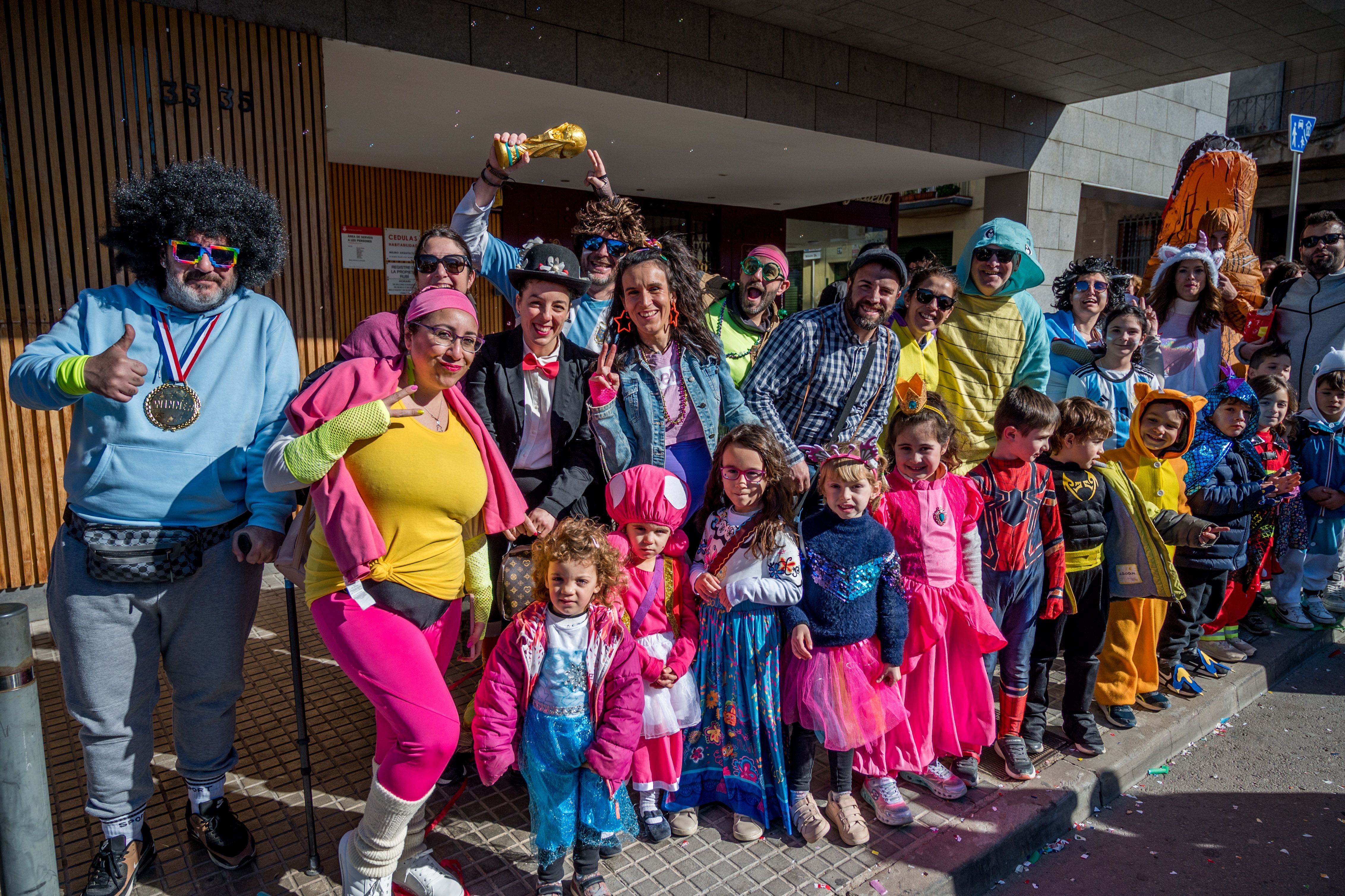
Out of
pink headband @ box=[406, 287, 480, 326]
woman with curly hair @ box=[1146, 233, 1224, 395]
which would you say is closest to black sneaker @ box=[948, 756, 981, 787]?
pink headband @ box=[406, 287, 480, 326]

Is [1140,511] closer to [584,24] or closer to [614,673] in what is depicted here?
[614,673]

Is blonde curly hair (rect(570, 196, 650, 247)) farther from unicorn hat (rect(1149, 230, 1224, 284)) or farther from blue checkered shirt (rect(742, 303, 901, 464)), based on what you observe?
unicorn hat (rect(1149, 230, 1224, 284))

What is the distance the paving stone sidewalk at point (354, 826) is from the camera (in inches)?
104

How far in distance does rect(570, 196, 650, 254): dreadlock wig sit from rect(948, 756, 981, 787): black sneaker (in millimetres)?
2693

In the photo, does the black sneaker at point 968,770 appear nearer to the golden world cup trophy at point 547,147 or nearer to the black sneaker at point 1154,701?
the black sneaker at point 1154,701

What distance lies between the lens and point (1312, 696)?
14.7ft

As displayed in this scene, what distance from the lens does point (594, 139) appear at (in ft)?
27.1

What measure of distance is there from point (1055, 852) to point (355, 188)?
29.4ft

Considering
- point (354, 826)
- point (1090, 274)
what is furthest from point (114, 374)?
point (1090, 274)

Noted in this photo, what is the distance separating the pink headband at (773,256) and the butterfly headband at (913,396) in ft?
4.66

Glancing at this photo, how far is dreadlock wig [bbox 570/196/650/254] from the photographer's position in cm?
397

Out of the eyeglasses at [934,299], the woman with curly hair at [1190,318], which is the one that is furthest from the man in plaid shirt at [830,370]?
the woman with curly hair at [1190,318]

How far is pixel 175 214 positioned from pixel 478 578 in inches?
58.7

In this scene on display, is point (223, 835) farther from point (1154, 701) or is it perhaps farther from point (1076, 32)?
point (1076, 32)
